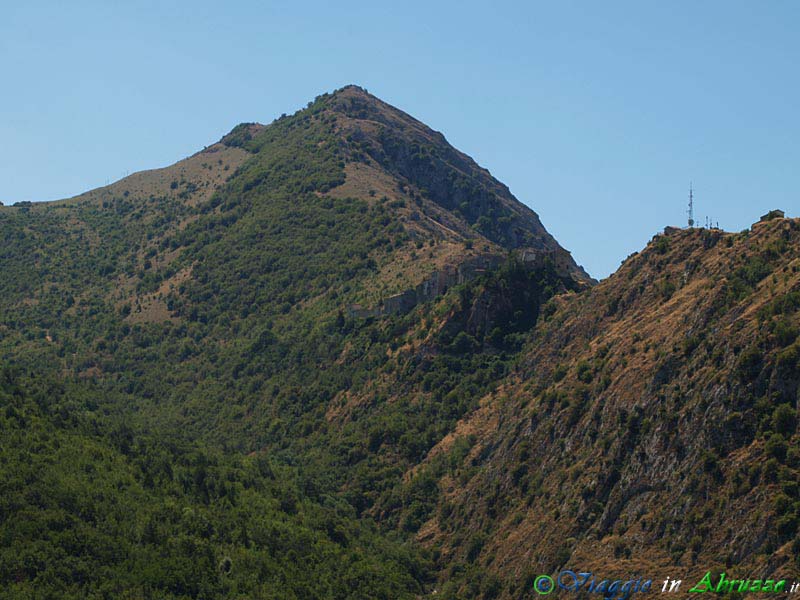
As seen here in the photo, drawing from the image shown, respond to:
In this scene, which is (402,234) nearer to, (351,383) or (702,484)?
(351,383)

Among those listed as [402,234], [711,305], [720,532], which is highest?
[402,234]

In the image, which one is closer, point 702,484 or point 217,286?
point 702,484

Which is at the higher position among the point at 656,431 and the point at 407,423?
the point at 656,431

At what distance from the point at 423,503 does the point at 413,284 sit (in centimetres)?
3914

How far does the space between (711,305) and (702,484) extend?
1600cm

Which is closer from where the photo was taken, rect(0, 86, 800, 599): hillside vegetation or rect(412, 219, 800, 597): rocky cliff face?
rect(412, 219, 800, 597): rocky cliff face

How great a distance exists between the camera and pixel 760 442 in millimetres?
73250

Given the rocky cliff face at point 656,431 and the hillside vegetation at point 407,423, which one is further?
the hillside vegetation at point 407,423

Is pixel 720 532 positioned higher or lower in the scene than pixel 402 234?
lower

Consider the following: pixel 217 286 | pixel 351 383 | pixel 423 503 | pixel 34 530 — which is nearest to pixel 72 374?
pixel 217 286

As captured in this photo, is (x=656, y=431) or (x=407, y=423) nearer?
(x=656, y=431)

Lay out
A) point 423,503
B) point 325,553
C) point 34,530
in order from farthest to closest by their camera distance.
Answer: point 423,503 < point 325,553 < point 34,530

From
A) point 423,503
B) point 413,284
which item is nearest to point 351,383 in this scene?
point 413,284

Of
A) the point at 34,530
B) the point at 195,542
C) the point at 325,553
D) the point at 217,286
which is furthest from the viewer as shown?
the point at 217,286
